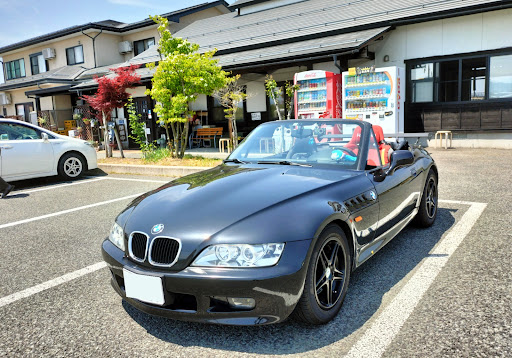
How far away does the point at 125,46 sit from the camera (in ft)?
82.2

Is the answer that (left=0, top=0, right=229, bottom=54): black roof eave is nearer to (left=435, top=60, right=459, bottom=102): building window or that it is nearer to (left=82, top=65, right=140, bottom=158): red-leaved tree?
(left=82, top=65, right=140, bottom=158): red-leaved tree

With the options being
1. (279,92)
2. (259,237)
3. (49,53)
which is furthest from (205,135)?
(49,53)

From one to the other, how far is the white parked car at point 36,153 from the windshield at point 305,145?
6.70 metres

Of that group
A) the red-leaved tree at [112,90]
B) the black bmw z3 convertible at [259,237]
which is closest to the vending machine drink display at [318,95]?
the red-leaved tree at [112,90]

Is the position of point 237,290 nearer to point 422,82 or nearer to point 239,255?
point 239,255

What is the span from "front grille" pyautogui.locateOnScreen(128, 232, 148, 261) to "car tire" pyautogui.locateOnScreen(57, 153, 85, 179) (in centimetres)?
786

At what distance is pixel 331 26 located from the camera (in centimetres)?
1443

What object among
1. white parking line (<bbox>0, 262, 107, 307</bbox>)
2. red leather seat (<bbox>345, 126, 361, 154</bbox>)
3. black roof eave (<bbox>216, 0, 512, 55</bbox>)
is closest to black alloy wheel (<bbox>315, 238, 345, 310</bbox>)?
red leather seat (<bbox>345, 126, 361, 154</bbox>)

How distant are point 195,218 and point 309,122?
5.90 feet

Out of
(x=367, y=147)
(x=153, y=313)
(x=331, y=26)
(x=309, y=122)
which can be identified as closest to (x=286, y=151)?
(x=309, y=122)

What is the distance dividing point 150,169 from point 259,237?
793cm

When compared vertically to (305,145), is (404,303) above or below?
below

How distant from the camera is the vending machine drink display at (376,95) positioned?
1172 cm

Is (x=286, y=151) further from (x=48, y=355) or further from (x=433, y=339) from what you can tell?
(x=48, y=355)
